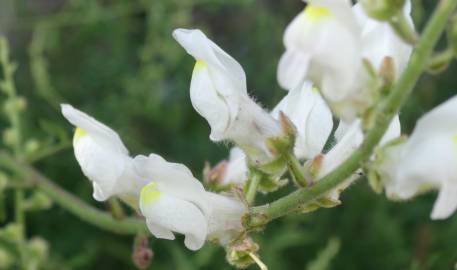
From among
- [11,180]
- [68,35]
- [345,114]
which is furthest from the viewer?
[68,35]

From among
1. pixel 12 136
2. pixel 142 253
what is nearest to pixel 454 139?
pixel 142 253

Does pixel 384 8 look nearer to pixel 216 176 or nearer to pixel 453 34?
pixel 453 34

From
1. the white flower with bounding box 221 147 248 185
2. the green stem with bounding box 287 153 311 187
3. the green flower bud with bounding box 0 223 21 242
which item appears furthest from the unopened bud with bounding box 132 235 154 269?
the green stem with bounding box 287 153 311 187

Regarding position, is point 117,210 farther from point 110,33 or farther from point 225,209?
point 110,33

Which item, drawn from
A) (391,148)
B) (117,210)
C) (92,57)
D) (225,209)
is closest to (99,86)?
(92,57)

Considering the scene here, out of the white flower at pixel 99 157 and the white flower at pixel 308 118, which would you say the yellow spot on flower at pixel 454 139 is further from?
the white flower at pixel 99 157

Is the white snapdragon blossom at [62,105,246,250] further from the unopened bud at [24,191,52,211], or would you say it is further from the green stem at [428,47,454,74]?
the unopened bud at [24,191,52,211]
